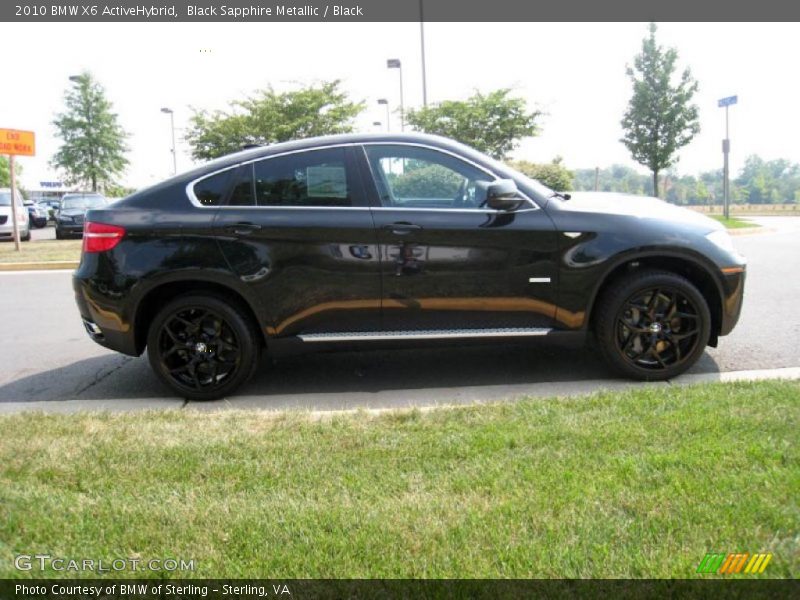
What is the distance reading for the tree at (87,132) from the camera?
1406 inches

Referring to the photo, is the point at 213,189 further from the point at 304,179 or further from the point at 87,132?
the point at 87,132

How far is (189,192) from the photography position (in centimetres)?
443

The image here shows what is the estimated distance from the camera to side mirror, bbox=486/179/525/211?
4211 millimetres

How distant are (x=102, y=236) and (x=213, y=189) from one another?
2.68 ft

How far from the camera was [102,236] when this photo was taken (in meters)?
4.38

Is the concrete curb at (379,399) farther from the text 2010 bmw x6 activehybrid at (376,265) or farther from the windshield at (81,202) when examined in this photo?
the windshield at (81,202)

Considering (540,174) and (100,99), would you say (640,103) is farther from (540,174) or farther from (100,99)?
(100,99)

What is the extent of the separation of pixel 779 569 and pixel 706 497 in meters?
0.45

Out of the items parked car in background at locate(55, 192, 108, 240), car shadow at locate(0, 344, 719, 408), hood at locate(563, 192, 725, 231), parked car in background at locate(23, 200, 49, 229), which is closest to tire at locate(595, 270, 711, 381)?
car shadow at locate(0, 344, 719, 408)

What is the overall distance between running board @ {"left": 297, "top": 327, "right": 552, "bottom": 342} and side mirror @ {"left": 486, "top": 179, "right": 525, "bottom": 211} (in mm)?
857

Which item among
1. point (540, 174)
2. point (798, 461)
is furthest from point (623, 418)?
point (540, 174)

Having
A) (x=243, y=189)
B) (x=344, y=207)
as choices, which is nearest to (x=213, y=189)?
(x=243, y=189)

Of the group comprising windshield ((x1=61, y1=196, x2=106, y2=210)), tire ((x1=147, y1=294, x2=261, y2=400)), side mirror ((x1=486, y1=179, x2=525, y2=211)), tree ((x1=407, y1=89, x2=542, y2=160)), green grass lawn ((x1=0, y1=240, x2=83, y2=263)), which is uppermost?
tree ((x1=407, y1=89, x2=542, y2=160))

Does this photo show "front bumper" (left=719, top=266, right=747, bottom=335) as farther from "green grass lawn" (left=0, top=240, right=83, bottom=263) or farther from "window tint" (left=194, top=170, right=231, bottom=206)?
"green grass lawn" (left=0, top=240, right=83, bottom=263)
